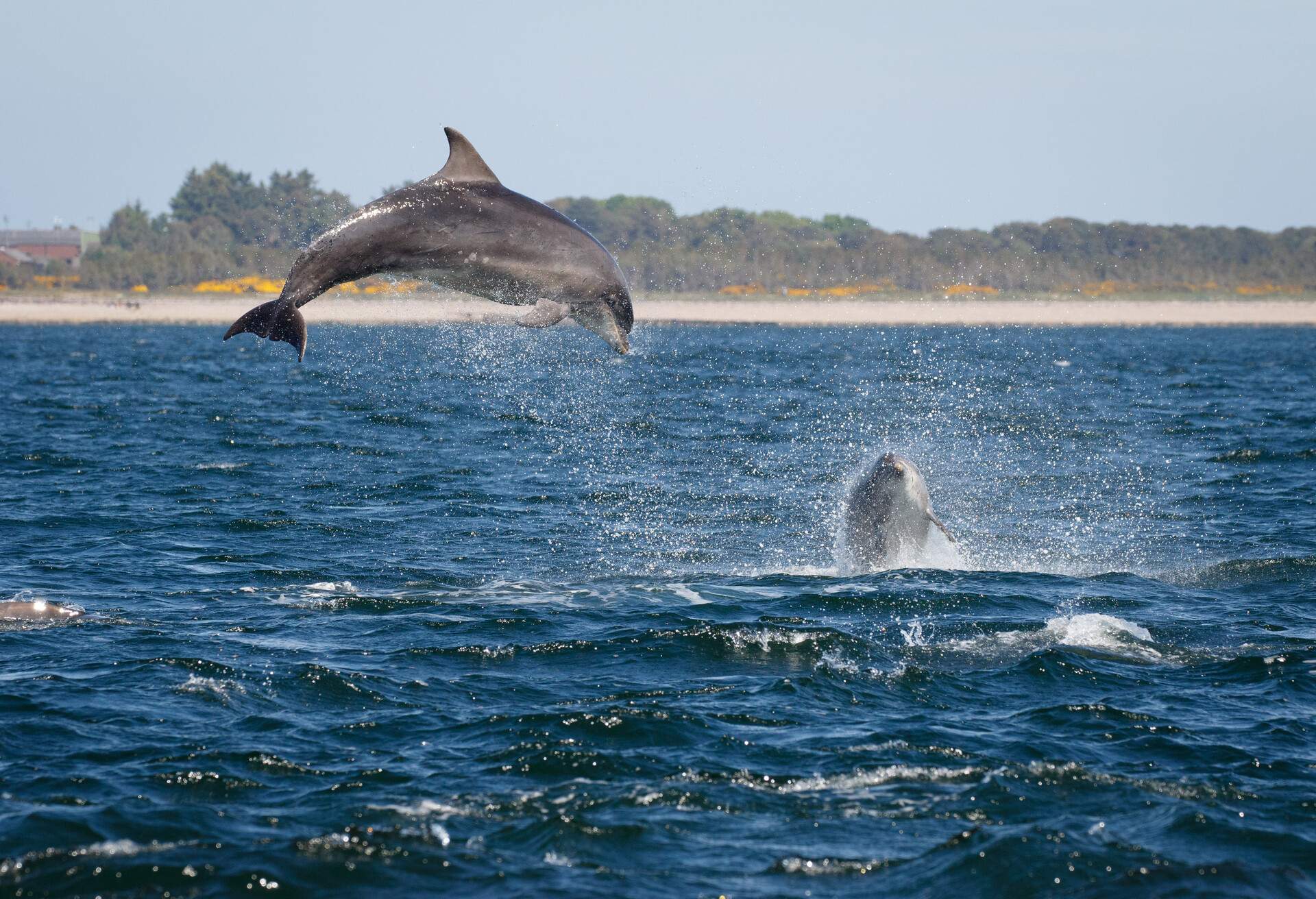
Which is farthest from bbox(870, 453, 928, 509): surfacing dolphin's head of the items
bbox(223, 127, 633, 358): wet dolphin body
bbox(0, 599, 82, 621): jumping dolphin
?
bbox(0, 599, 82, 621): jumping dolphin

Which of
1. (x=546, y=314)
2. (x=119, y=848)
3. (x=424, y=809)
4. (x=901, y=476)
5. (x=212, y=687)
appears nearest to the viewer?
(x=119, y=848)

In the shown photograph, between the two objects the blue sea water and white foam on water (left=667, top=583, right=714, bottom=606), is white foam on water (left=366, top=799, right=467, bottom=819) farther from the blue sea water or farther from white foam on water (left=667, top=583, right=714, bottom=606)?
white foam on water (left=667, top=583, right=714, bottom=606)

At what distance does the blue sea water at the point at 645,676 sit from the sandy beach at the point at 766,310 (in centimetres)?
11728

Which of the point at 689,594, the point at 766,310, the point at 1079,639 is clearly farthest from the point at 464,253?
the point at 766,310

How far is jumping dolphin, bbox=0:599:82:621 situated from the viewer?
51.9 feet

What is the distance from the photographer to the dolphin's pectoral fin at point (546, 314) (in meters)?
13.9

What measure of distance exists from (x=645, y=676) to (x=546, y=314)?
3.70 meters

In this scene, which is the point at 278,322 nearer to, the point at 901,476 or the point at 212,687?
the point at 212,687

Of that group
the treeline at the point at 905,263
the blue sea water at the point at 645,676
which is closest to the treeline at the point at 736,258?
the treeline at the point at 905,263

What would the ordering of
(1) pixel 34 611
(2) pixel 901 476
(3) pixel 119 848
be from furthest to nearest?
(2) pixel 901 476 → (1) pixel 34 611 → (3) pixel 119 848

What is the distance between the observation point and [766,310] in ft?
538

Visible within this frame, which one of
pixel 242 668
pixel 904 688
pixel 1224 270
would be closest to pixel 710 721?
pixel 904 688

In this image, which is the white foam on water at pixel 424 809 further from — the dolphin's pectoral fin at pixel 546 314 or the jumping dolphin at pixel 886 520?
the jumping dolphin at pixel 886 520

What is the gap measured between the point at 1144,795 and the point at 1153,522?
1373 cm
